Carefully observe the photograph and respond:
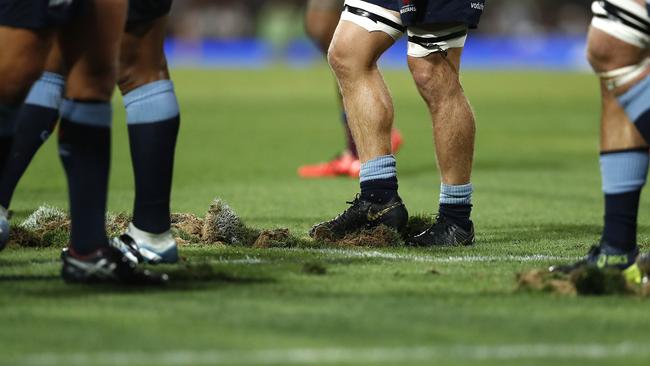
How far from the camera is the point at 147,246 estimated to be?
4840mm

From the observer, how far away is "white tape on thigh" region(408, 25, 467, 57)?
5770 millimetres

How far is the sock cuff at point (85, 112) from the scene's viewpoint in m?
4.34

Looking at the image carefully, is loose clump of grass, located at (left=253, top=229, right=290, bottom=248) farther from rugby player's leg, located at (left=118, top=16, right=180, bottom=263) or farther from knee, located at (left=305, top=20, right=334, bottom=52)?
knee, located at (left=305, top=20, right=334, bottom=52)

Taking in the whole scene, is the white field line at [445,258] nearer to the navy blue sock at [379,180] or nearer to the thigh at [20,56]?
the navy blue sock at [379,180]

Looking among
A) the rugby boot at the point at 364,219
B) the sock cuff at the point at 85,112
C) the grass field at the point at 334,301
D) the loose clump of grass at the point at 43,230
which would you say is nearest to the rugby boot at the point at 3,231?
the grass field at the point at 334,301

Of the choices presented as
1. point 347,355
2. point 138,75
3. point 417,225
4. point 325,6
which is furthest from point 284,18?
point 347,355

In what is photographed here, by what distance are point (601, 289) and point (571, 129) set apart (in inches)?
479

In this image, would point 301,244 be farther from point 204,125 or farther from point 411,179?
point 204,125

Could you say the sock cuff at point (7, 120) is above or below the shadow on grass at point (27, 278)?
above

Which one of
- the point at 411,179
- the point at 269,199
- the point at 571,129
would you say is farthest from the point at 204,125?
the point at 269,199

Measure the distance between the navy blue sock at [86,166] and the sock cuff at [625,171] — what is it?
1750 mm

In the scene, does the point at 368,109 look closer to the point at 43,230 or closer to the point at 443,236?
the point at 443,236

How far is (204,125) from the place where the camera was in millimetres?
16125

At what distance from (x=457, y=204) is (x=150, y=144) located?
162cm
